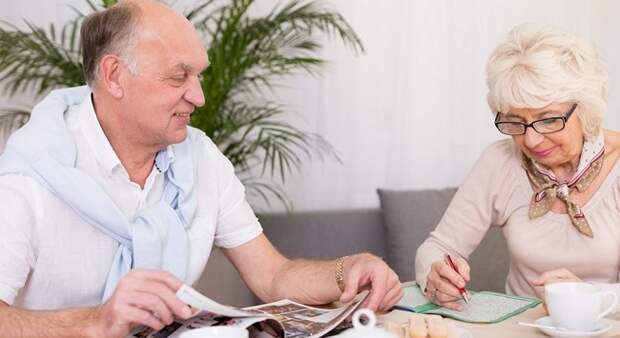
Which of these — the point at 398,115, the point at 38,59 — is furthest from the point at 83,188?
the point at 398,115

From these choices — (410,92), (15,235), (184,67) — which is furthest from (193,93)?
(410,92)

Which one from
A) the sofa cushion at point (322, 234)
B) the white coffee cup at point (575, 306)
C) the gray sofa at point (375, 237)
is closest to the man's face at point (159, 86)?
the white coffee cup at point (575, 306)

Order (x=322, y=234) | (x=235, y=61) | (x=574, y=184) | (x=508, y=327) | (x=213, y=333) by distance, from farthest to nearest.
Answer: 1. (x=322, y=234)
2. (x=235, y=61)
3. (x=574, y=184)
4. (x=508, y=327)
5. (x=213, y=333)

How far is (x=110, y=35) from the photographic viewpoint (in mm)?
1978

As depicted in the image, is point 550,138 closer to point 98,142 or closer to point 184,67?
point 184,67

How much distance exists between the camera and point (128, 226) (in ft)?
6.28

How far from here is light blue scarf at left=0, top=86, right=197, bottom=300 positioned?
1844 millimetres

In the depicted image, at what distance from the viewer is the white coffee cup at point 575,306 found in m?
1.61

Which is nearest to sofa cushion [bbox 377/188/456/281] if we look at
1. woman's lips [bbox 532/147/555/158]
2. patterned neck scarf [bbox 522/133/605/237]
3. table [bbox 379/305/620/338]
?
patterned neck scarf [bbox 522/133/605/237]

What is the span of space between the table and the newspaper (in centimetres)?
12

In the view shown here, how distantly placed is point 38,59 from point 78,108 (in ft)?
3.90

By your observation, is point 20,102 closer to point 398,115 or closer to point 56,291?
point 398,115

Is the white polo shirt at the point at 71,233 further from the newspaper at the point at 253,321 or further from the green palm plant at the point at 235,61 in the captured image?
the green palm plant at the point at 235,61

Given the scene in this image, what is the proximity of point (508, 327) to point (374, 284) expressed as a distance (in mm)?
271
